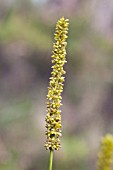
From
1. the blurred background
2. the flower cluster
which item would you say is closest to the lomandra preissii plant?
the flower cluster

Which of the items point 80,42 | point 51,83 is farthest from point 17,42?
point 51,83

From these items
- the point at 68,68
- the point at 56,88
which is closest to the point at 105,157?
the point at 56,88

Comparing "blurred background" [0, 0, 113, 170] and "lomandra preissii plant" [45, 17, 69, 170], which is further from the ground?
"blurred background" [0, 0, 113, 170]

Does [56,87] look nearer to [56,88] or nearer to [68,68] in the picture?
[56,88]

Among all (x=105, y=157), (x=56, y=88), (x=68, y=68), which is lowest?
(x=105, y=157)

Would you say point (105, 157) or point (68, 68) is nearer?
point (105, 157)

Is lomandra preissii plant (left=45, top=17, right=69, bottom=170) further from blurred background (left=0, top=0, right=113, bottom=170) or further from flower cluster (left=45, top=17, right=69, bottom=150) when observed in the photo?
blurred background (left=0, top=0, right=113, bottom=170)

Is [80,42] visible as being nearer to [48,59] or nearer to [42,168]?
[48,59]
